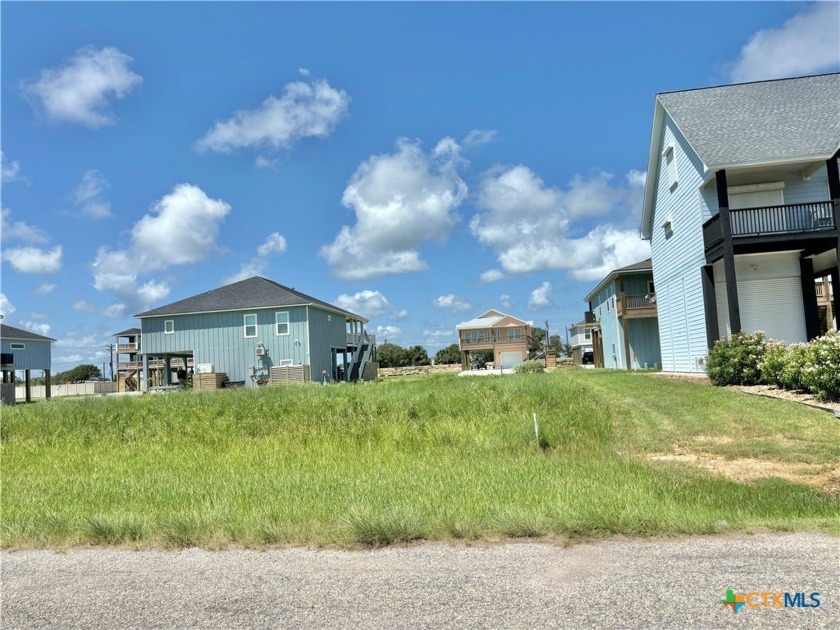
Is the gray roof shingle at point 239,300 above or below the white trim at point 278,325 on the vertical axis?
above

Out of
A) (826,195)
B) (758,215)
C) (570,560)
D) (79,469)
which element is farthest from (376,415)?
(826,195)

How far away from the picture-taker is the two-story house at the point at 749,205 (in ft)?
50.0

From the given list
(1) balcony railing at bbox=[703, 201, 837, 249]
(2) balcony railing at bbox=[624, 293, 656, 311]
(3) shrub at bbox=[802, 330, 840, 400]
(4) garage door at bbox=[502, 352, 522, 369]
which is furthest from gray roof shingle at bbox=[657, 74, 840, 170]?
(4) garage door at bbox=[502, 352, 522, 369]

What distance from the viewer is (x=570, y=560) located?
382 cm

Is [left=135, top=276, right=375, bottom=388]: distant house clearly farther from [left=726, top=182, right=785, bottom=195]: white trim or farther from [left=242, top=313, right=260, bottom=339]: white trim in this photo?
[left=726, top=182, right=785, bottom=195]: white trim

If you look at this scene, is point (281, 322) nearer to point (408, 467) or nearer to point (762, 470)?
point (408, 467)

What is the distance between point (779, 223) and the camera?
15.4m

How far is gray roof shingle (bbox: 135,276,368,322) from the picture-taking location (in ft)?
102

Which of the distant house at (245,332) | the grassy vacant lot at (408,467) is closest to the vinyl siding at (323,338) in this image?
the distant house at (245,332)

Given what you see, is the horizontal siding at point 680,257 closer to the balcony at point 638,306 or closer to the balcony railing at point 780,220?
the balcony railing at point 780,220

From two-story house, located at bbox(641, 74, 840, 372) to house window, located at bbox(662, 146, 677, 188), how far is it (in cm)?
8

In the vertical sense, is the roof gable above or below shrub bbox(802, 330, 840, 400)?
above

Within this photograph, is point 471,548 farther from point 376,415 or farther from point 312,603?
point 376,415

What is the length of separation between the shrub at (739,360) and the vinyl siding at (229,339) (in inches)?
848
